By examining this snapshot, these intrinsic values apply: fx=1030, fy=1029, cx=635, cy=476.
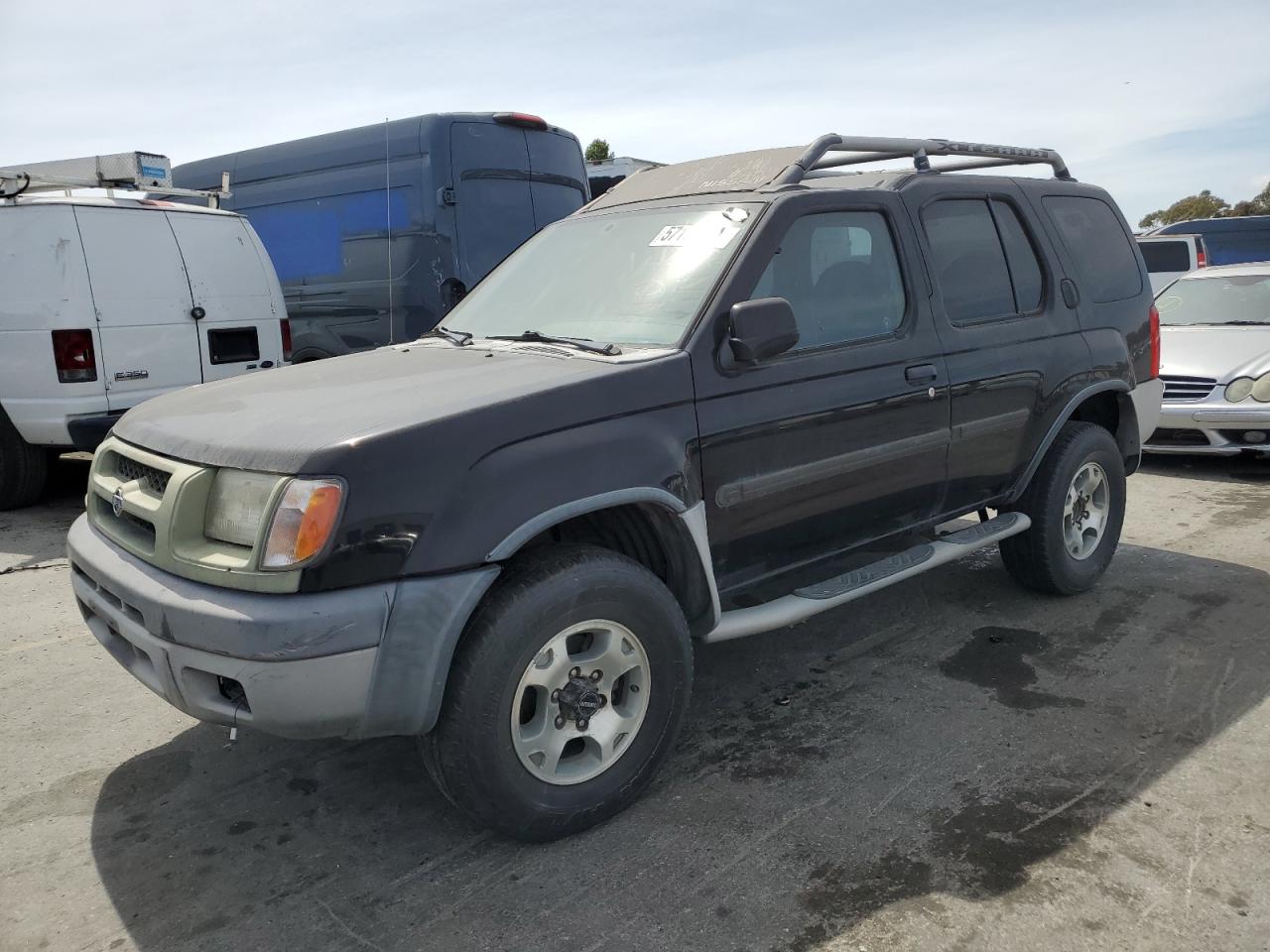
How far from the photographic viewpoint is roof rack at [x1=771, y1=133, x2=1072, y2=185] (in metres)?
3.87

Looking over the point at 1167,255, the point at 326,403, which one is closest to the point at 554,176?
the point at 326,403

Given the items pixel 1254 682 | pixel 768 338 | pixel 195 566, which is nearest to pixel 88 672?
pixel 195 566

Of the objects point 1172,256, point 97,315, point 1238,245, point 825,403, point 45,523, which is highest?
point 1238,245

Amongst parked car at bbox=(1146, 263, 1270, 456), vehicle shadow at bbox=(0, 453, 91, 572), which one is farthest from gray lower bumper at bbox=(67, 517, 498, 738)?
parked car at bbox=(1146, 263, 1270, 456)

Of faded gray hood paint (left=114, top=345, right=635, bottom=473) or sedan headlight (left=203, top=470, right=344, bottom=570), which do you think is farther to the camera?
faded gray hood paint (left=114, top=345, right=635, bottom=473)

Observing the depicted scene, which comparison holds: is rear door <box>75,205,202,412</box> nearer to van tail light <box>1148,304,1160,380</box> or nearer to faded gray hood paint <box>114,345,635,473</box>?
faded gray hood paint <box>114,345,635,473</box>

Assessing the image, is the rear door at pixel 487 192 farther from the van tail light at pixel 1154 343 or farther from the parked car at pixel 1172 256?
the parked car at pixel 1172 256

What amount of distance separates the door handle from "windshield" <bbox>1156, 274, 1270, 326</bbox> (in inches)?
232

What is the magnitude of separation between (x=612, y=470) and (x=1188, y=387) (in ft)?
21.0

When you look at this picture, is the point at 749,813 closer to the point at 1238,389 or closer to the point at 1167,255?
the point at 1238,389

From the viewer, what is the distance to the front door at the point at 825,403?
333cm

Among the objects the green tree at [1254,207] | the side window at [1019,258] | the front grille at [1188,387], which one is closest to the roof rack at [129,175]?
the side window at [1019,258]

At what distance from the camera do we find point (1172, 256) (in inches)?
620

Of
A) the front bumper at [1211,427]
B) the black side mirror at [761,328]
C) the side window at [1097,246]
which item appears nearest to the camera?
the black side mirror at [761,328]
